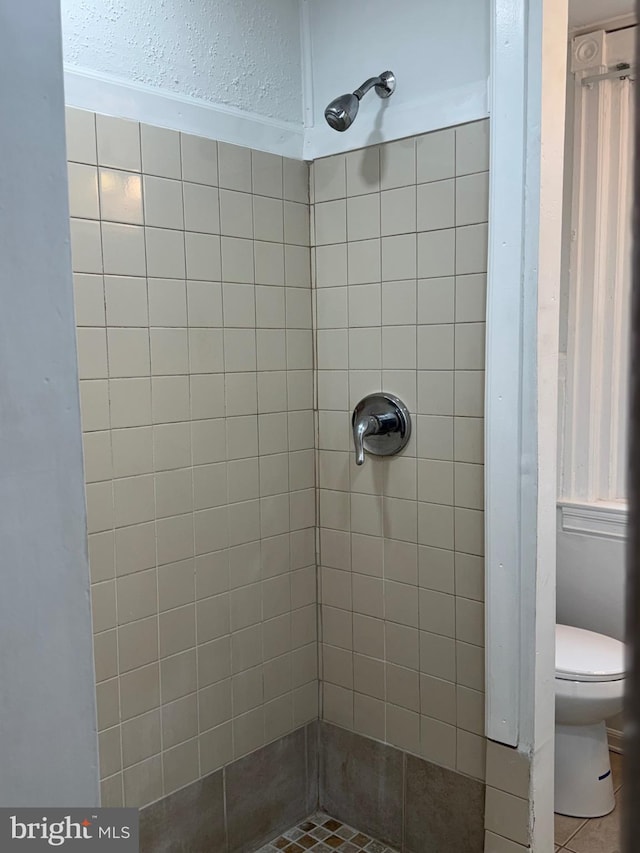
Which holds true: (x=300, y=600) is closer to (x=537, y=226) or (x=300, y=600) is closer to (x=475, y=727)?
(x=475, y=727)

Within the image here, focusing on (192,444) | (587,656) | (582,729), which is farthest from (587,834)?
(192,444)

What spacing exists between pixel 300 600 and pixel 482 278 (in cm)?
100

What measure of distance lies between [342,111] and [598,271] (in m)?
1.06

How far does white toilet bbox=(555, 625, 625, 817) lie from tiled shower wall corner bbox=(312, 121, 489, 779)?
1.29ft

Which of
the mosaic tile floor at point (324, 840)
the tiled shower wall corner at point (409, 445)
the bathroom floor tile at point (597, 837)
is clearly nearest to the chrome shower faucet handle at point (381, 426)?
the tiled shower wall corner at point (409, 445)

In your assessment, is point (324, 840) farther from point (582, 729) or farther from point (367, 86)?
point (367, 86)

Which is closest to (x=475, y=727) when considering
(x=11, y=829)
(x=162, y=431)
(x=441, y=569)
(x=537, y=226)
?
(x=441, y=569)

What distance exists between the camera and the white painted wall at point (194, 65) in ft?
5.05

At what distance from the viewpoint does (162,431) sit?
169 cm

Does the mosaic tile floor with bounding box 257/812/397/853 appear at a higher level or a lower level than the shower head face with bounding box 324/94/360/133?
lower

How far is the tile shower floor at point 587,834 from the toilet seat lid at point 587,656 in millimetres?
226

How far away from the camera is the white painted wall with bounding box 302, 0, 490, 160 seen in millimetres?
1673

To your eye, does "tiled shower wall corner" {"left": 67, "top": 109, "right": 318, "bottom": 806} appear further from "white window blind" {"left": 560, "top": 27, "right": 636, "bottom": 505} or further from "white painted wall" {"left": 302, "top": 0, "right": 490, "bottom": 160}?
"white window blind" {"left": 560, "top": 27, "right": 636, "bottom": 505}
